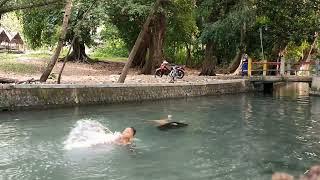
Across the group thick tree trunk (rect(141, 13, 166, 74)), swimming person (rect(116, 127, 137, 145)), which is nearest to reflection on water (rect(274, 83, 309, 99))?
thick tree trunk (rect(141, 13, 166, 74))

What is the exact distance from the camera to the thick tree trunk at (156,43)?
29906 millimetres

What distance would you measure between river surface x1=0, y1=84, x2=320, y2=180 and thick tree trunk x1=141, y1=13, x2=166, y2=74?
9530mm

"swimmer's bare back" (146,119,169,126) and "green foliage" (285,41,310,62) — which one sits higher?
"green foliage" (285,41,310,62)

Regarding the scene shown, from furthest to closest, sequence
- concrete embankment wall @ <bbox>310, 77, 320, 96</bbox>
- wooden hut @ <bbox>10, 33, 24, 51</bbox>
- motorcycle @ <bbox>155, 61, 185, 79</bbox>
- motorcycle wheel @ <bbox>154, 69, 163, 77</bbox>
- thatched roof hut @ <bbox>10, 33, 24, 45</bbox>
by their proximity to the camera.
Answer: wooden hut @ <bbox>10, 33, 24, 51</bbox> → thatched roof hut @ <bbox>10, 33, 24, 45</bbox> → motorcycle wheel @ <bbox>154, 69, 163, 77</bbox> → concrete embankment wall @ <bbox>310, 77, 320, 96</bbox> → motorcycle @ <bbox>155, 61, 185, 79</bbox>

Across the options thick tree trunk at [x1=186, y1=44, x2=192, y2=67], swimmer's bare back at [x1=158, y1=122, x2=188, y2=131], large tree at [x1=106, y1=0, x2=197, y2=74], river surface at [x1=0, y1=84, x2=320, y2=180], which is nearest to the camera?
river surface at [x1=0, y1=84, x2=320, y2=180]

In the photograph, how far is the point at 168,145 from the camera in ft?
43.0

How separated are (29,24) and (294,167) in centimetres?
2802

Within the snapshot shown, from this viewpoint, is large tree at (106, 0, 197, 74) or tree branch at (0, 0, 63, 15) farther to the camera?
large tree at (106, 0, 197, 74)

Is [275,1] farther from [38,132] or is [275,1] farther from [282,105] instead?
[38,132]

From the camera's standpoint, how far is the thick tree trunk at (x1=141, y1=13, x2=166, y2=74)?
2991cm

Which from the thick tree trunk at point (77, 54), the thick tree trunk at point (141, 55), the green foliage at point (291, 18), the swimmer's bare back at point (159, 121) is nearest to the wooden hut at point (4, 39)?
the thick tree trunk at point (77, 54)

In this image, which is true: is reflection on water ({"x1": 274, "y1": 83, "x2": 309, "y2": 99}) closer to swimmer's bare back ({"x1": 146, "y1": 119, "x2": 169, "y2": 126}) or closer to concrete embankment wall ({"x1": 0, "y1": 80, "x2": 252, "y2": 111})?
concrete embankment wall ({"x1": 0, "y1": 80, "x2": 252, "y2": 111})

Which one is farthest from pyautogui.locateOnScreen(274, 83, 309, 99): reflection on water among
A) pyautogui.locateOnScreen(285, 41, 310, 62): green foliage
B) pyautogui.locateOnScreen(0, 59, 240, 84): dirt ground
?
pyautogui.locateOnScreen(0, 59, 240, 84): dirt ground

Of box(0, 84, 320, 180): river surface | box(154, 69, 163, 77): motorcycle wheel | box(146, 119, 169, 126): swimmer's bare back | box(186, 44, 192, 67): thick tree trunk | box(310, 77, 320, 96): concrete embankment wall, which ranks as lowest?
box(0, 84, 320, 180): river surface
